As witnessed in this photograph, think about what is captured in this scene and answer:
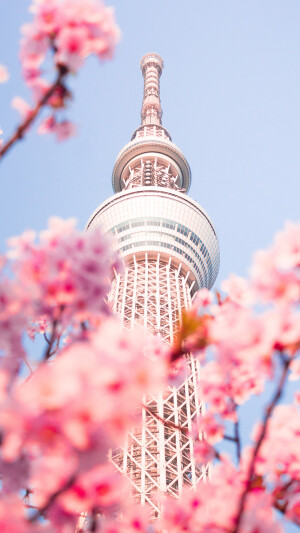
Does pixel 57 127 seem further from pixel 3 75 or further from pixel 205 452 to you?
pixel 205 452

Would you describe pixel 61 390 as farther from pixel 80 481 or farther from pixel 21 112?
pixel 21 112

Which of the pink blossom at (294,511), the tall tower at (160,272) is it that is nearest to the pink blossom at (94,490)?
the pink blossom at (294,511)

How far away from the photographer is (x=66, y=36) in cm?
253

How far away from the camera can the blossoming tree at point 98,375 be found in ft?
4.76

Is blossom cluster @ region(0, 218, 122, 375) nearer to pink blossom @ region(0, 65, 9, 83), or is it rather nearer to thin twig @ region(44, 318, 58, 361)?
thin twig @ region(44, 318, 58, 361)

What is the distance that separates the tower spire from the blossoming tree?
65461 mm

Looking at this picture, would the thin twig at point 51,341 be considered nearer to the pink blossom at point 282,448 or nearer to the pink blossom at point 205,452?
the pink blossom at point 205,452

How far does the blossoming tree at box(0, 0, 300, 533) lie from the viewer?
1450 mm

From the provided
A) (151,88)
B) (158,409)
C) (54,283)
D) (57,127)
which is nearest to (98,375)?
(54,283)

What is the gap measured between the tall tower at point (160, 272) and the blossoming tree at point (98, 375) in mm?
30898

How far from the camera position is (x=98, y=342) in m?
1.53

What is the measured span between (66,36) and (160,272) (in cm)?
4301

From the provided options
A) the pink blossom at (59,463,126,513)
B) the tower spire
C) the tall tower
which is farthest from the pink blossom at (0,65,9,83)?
the tower spire

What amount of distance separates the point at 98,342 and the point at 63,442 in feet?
1.20
